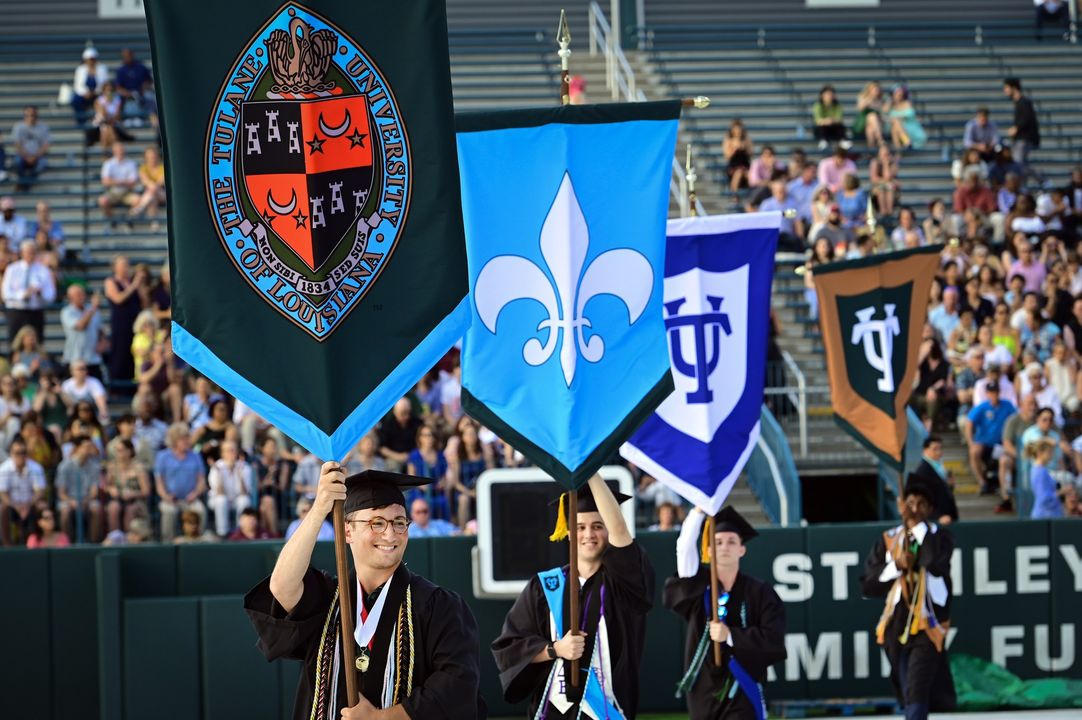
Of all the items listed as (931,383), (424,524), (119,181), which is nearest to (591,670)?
(424,524)

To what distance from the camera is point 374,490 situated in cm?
671

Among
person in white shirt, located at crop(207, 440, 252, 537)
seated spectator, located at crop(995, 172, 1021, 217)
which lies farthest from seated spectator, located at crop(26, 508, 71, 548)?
seated spectator, located at crop(995, 172, 1021, 217)

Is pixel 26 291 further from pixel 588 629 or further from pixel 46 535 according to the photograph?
pixel 588 629

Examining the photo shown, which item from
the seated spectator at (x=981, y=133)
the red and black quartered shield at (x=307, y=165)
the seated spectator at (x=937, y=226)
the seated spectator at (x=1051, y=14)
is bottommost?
the red and black quartered shield at (x=307, y=165)

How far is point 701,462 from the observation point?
10023 millimetres

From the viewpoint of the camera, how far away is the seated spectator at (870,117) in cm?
2503

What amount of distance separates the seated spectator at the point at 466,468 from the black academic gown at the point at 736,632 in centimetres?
590

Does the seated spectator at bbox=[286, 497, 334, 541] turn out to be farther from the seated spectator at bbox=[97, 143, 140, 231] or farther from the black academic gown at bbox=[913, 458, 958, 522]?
the seated spectator at bbox=[97, 143, 140, 231]

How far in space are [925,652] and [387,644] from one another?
22.2ft

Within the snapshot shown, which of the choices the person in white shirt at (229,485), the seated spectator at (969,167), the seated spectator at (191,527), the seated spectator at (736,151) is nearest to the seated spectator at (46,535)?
the seated spectator at (191,527)

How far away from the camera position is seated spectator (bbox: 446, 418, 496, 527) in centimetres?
1608

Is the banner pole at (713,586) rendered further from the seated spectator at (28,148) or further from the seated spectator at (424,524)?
the seated spectator at (28,148)

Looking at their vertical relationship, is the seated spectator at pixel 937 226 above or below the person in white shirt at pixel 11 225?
below

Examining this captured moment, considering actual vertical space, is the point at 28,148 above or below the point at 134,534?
above
